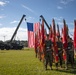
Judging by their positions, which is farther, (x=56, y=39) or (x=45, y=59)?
(x=56, y=39)

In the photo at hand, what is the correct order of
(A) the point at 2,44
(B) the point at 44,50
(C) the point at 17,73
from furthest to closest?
(A) the point at 2,44 < (B) the point at 44,50 < (C) the point at 17,73

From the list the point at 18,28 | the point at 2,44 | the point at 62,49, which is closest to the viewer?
the point at 62,49

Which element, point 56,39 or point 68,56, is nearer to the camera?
point 68,56

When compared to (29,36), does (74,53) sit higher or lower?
lower

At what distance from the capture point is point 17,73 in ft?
53.1

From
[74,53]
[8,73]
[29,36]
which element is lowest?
[8,73]

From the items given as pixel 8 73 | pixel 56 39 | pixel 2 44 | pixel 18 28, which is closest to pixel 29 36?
pixel 56 39

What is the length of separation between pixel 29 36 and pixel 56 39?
23123 mm

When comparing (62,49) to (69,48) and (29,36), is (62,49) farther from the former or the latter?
(29,36)

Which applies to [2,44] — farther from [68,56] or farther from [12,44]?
[68,56]

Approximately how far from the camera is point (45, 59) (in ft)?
57.6

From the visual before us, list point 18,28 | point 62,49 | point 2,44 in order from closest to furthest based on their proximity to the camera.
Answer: point 62,49 < point 2,44 < point 18,28

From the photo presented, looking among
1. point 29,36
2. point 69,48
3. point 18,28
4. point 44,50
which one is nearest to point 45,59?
point 44,50

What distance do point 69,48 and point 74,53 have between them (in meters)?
0.81
